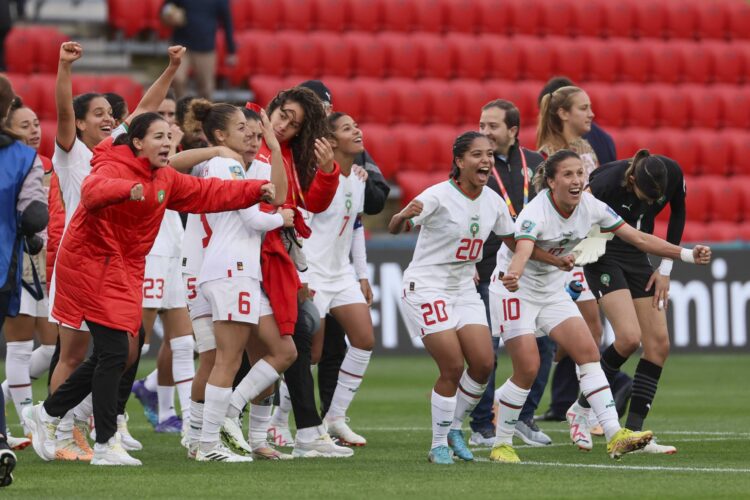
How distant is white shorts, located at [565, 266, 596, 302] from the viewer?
923 cm

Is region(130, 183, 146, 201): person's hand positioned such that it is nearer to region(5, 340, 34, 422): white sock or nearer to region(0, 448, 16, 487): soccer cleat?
region(0, 448, 16, 487): soccer cleat

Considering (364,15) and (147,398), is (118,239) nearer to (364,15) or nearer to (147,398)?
(147,398)

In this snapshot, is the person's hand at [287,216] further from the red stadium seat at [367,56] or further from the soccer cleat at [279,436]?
the red stadium seat at [367,56]

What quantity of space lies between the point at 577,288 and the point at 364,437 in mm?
1733

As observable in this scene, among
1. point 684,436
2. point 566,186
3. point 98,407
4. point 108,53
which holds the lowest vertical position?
point 684,436

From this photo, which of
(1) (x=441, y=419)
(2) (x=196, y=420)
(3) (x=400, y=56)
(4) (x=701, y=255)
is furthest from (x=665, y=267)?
(3) (x=400, y=56)

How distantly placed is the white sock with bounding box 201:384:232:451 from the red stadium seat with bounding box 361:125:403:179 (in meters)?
11.0

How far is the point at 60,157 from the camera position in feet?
26.0

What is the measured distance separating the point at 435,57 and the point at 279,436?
40.4 ft

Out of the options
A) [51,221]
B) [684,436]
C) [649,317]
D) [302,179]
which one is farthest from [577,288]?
[51,221]

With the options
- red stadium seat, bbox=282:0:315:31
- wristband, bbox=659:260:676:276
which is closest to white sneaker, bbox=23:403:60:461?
wristband, bbox=659:260:676:276

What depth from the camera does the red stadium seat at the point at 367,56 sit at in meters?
20.0

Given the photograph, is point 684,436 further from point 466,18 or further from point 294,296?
point 466,18

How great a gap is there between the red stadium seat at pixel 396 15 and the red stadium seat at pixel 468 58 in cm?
75
